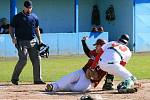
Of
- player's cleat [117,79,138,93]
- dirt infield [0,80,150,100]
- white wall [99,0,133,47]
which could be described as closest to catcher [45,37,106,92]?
dirt infield [0,80,150,100]

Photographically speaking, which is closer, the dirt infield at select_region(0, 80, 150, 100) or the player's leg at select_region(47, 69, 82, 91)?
the dirt infield at select_region(0, 80, 150, 100)

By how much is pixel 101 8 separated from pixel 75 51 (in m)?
6.25

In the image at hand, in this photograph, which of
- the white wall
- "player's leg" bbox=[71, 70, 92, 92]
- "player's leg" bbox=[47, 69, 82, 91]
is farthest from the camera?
the white wall

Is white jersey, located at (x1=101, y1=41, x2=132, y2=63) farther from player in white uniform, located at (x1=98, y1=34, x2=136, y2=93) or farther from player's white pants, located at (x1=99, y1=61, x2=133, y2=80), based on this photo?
player's white pants, located at (x1=99, y1=61, x2=133, y2=80)

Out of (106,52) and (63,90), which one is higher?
(106,52)

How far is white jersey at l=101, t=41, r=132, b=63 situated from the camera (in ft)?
38.9

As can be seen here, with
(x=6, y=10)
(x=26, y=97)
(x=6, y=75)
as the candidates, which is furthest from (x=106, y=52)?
(x=6, y=10)

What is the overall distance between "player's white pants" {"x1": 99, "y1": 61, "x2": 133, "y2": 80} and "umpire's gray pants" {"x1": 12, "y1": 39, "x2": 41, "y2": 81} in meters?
2.73

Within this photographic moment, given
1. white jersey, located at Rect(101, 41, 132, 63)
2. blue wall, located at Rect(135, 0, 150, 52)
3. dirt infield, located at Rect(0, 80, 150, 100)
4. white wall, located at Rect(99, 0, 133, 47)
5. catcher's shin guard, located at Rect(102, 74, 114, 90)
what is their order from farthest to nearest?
white wall, located at Rect(99, 0, 133, 47), blue wall, located at Rect(135, 0, 150, 52), catcher's shin guard, located at Rect(102, 74, 114, 90), white jersey, located at Rect(101, 41, 132, 63), dirt infield, located at Rect(0, 80, 150, 100)

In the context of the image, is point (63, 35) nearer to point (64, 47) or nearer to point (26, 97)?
point (64, 47)

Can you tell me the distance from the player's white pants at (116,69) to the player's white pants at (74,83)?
1.70 ft

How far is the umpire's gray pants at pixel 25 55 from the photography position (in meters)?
14.0

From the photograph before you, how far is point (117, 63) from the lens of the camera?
1179 centimetres

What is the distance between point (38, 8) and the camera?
33.5 meters
